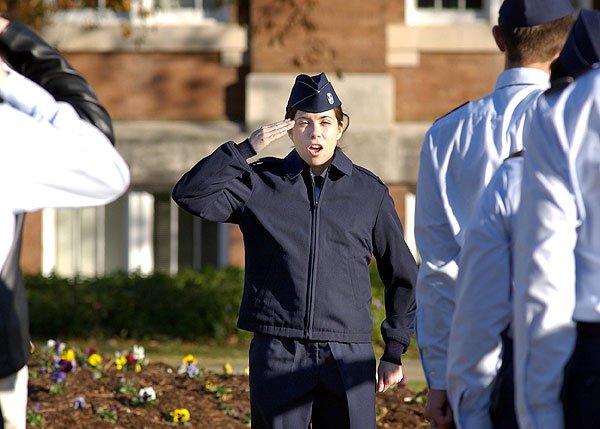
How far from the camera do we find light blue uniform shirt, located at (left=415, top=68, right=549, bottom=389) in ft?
9.66

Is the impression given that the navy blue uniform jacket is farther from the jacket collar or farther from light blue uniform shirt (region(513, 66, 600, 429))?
light blue uniform shirt (region(513, 66, 600, 429))

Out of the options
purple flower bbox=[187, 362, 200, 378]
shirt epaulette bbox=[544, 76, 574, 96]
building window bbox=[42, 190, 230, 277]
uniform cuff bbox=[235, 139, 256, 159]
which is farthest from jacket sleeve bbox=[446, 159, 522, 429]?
building window bbox=[42, 190, 230, 277]

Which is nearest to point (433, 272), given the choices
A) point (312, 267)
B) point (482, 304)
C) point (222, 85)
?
point (482, 304)

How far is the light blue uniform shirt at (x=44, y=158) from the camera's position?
212 centimetres

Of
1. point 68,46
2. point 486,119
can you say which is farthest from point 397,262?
point 68,46

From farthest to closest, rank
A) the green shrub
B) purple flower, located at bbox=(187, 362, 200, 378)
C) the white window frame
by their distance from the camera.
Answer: the white window frame, the green shrub, purple flower, located at bbox=(187, 362, 200, 378)

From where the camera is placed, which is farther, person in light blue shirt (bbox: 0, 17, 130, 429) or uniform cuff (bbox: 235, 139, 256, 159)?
uniform cuff (bbox: 235, 139, 256, 159)

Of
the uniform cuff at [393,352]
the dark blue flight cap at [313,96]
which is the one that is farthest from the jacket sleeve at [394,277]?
the dark blue flight cap at [313,96]

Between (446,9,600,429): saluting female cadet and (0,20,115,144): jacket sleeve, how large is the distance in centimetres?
103

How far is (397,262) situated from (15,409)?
1897 mm

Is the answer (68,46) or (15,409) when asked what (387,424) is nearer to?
(15,409)

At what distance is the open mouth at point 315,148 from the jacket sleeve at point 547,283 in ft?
5.66

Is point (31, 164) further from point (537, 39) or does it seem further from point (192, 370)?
Result: point (192, 370)

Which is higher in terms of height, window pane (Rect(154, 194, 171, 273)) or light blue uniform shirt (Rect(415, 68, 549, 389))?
light blue uniform shirt (Rect(415, 68, 549, 389))
